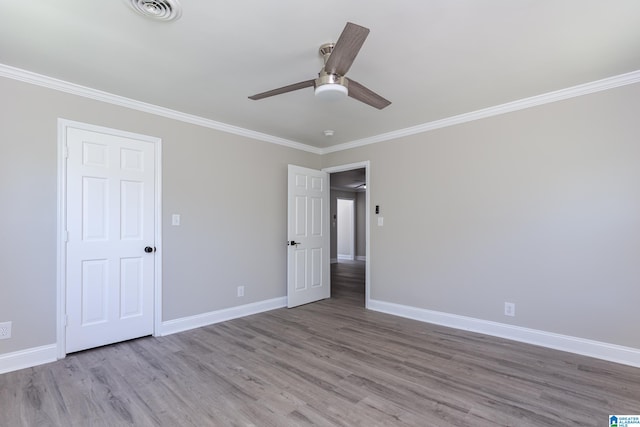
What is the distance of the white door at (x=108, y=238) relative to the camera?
295 cm

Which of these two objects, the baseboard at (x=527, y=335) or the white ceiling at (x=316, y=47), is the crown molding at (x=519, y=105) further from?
the baseboard at (x=527, y=335)

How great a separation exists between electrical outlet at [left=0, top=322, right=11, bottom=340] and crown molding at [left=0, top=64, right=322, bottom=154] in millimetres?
2077

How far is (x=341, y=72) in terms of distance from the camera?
2064mm

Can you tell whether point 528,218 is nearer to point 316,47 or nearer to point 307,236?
point 316,47

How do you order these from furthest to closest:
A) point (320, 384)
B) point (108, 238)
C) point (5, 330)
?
→ 1. point (108, 238)
2. point (5, 330)
3. point (320, 384)

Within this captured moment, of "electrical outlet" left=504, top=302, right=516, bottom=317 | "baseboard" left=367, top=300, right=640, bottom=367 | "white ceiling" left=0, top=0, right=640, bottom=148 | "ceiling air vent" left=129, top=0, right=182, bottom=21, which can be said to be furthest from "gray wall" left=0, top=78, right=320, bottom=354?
"electrical outlet" left=504, top=302, right=516, bottom=317

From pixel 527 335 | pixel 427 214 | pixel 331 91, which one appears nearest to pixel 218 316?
pixel 427 214

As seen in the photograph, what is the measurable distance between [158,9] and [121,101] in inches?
68.3

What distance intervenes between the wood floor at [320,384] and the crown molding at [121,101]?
8.12 feet

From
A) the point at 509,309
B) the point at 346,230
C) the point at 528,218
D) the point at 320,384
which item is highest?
the point at 528,218

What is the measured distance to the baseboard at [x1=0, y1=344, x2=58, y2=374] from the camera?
2.58 m

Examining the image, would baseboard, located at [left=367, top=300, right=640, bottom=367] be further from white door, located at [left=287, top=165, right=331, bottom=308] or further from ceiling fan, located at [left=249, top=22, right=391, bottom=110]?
ceiling fan, located at [left=249, top=22, right=391, bottom=110]

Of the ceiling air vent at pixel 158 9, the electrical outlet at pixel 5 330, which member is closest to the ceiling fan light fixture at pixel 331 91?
the ceiling air vent at pixel 158 9

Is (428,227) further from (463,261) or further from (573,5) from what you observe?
(573,5)
